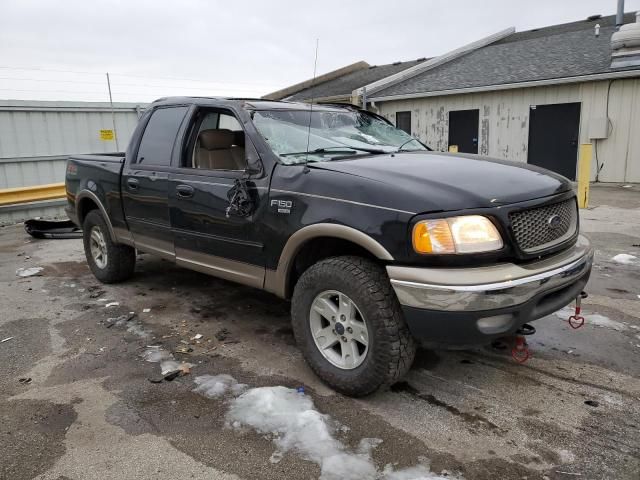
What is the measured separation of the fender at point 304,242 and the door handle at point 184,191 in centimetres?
101

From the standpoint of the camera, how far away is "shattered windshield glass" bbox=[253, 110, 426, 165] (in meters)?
3.62

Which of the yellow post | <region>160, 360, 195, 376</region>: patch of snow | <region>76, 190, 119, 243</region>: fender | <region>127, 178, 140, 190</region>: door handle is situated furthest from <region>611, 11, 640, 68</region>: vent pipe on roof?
<region>160, 360, 195, 376</region>: patch of snow

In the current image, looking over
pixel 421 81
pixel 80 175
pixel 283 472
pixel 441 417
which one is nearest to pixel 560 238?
pixel 441 417

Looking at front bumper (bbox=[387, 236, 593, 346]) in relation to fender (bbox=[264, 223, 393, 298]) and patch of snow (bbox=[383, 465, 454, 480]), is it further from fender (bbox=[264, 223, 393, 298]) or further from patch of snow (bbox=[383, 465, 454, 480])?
patch of snow (bbox=[383, 465, 454, 480])

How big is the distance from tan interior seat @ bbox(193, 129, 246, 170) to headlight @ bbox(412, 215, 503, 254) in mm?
2041

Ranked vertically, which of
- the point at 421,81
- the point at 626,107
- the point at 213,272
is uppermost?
the point at 421,81

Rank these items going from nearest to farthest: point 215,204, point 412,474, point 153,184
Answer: point 412,474 → point 215,204 → point 153,184

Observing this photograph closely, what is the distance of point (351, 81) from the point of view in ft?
66.9

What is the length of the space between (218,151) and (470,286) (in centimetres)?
256

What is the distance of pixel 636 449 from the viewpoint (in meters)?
2.53

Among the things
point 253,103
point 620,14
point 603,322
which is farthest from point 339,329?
point 620,14

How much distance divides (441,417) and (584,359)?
1.32m

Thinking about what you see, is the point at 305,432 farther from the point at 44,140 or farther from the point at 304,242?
the point at 44,140

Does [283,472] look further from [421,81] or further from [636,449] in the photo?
[421,81]
